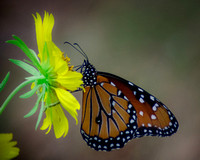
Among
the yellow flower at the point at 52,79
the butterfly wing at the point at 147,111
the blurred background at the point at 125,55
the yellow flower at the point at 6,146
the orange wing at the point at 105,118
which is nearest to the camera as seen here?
the yellow flower at the point at 6,146

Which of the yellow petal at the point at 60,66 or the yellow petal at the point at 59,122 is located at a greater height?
the yellow petal at the point at 60,66

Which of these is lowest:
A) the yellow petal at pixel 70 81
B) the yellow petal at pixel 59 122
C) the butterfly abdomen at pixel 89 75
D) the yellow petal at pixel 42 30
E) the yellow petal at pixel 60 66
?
the yellow petal at pixel 59 122

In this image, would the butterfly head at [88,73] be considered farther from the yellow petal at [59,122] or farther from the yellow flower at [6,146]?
the yellow flower at [6,146]

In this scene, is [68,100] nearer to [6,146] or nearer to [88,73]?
[6,146]

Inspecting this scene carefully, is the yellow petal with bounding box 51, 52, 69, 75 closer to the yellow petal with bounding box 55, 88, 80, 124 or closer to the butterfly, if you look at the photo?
the yellow petal with bounding box 55, 88, 80, 124

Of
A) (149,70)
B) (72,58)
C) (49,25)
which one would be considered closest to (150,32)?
(149,70)

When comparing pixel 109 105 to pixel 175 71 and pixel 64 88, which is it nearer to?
pixel 64 88

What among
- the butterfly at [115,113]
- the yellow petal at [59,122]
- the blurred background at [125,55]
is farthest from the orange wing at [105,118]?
the blurred background at [125,55]

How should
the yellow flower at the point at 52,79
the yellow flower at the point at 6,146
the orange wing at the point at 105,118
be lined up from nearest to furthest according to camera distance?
the yellow flower at the point at 6,146 < the yellow flower at the point at 52,79 < the orange wing at the point at 105,118
